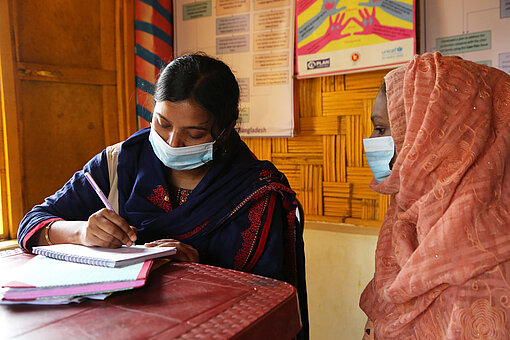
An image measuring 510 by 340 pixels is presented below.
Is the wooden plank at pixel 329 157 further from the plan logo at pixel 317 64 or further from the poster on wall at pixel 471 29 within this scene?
the poster on wall at pixel 471 29

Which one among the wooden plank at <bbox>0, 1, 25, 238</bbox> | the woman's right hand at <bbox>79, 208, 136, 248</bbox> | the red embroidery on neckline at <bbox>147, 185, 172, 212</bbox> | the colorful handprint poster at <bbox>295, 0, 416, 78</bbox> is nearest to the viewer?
the woman's right hand at <bbox>79, 208, 136, 248</bbox>

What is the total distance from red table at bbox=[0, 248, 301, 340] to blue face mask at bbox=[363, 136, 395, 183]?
0.63 meters

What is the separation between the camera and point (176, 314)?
0.76m

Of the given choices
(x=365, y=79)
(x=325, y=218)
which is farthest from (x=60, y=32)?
(x=325, y=218)

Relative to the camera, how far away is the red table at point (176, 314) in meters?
0.69

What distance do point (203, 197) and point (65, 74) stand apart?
125 cm

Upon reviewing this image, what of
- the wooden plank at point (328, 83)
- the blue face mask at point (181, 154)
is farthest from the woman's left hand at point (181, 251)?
the wooden plank at point (328, 83)

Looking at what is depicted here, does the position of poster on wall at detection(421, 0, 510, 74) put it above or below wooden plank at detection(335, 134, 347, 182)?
above

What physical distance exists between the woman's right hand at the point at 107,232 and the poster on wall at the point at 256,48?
122cm

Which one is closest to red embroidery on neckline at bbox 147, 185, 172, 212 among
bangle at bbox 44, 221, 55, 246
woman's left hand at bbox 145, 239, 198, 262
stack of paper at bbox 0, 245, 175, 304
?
woman's left hand at bbox 145, 239, 198, 262

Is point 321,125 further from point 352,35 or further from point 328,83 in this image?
point 352,35

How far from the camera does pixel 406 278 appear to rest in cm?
115

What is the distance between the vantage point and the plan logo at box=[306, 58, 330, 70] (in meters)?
2.07

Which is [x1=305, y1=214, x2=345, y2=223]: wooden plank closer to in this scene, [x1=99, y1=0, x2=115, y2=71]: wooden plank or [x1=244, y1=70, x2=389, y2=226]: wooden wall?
[x1=244, y1=70, x2=389, y2=226]: wooden wall
